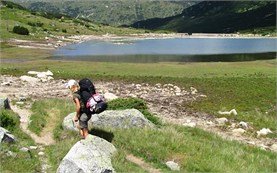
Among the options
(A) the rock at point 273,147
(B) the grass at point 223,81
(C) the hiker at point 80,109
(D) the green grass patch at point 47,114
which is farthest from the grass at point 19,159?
(B) the grass at point 223,81

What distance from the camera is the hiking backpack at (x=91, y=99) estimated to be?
21.2m

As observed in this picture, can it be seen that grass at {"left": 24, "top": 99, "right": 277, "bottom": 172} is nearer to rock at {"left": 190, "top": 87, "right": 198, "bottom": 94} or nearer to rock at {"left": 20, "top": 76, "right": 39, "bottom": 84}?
rock at {"left": 190, "top": 87, "right": 198, "bottom": 94}

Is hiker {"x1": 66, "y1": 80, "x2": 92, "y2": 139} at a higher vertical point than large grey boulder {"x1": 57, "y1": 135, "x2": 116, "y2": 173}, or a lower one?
higher

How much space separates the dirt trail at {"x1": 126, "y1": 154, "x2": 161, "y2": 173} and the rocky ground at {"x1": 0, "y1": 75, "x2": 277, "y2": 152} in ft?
19.1

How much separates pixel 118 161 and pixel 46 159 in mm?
3720

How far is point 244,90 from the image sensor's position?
159 feet

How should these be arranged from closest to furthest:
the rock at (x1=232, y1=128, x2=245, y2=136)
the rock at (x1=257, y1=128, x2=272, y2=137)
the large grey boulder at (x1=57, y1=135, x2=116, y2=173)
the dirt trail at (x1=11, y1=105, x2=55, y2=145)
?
the large grey boulder at (x1=57, y1=135, x2=116, y2=173)
the dirt trail at (x1=11, y1=105, x2=55, y2=145)
the rock at (x1=257, y1=128, x2=272, y2=137)
the rock at (x1=232, y1=128, x2=245, y2=136)

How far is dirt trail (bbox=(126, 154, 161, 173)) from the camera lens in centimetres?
2012

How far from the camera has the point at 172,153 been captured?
21625 mm

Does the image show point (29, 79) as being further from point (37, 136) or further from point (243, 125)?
point (243, 125)

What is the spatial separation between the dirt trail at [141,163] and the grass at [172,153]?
0.69 ft

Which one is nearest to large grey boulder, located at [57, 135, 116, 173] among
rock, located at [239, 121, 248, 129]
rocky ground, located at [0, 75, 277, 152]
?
rocky ground, located at [0, 75, 277, 152]

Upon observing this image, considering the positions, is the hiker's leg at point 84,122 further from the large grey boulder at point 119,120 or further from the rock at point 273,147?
the rock at point 273,147

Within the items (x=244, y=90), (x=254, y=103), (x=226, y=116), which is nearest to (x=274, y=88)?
(x=244, y=90)
